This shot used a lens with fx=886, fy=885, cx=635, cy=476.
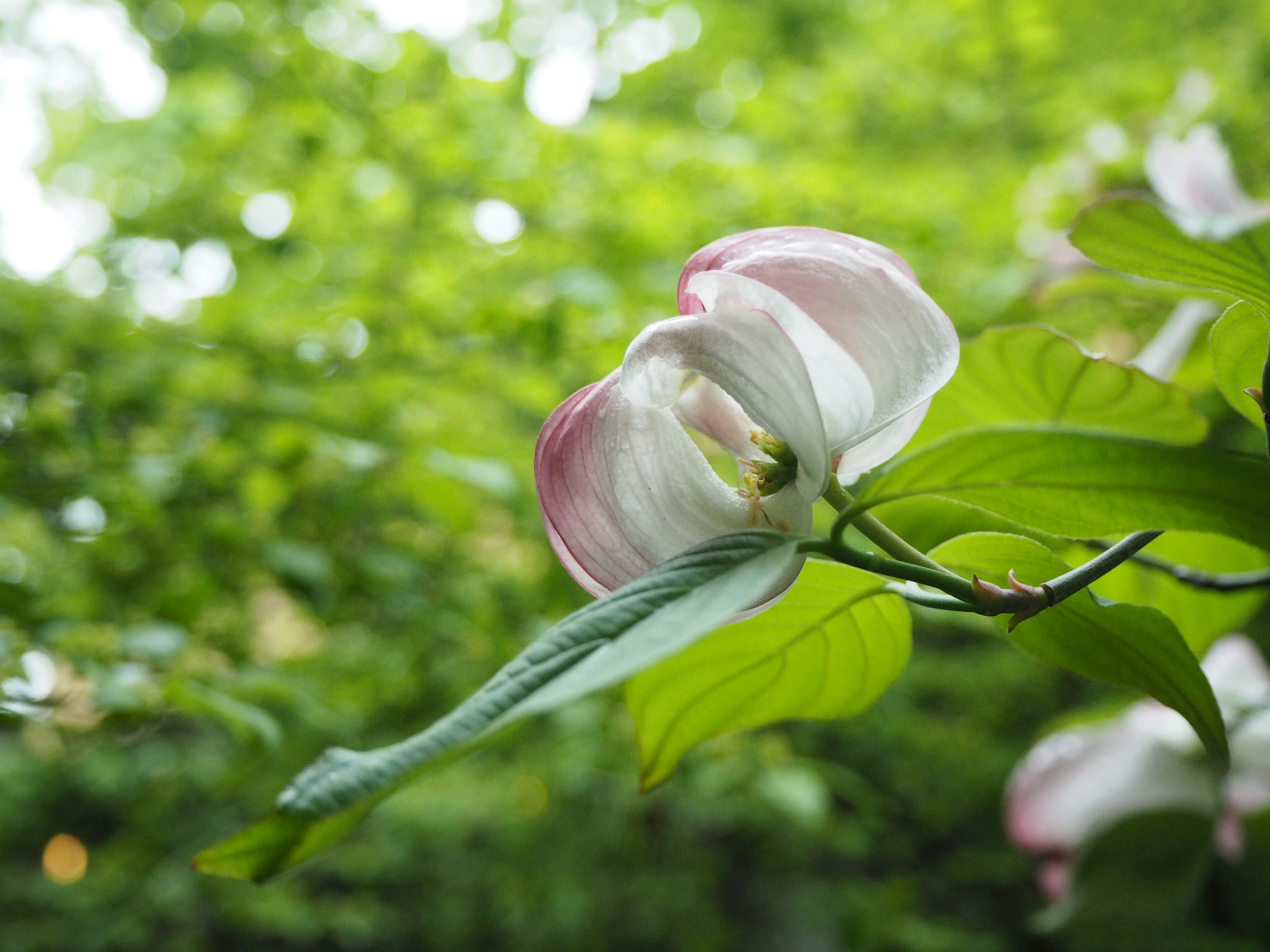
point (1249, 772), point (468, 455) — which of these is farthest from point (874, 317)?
point (468, 455)

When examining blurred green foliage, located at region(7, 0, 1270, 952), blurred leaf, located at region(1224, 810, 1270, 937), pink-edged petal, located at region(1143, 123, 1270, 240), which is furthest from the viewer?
blurred leaf, located at region(1224, 810, 1270, 937)

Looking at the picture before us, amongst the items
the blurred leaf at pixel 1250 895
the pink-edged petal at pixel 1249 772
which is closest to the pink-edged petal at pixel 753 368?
the pink-edged petal at pixel 1249 772

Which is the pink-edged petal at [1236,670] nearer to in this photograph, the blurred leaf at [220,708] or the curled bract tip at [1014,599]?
the curled bract tip at [1014,599]

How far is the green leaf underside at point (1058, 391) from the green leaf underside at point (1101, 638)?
62 millimetres

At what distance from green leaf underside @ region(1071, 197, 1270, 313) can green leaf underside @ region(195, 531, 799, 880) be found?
98mm

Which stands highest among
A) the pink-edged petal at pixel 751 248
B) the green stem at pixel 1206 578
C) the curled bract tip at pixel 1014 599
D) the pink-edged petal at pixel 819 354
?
the pink-edged petal at pixel 751 248

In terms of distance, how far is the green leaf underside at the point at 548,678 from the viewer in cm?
15

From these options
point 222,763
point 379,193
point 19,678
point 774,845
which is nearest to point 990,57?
point 379,193

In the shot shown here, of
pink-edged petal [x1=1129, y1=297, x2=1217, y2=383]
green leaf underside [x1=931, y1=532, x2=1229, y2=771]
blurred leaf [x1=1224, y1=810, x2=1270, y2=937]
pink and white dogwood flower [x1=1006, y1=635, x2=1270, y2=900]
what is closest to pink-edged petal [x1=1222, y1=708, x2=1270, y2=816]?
pink and white dogwood flower [x1=1006, y1=635, x2=1270, y2=900]

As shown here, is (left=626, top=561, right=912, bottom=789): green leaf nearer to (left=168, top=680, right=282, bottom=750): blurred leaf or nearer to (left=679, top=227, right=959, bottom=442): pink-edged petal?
(left=679, top=227, right=959, bottom=442): pink-edged petal

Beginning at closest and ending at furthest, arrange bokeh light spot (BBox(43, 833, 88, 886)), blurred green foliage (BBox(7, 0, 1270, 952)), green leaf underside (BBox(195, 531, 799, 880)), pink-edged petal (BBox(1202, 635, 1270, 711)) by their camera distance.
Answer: green leaf underside (BBox(195, 531, 799, 880)) → pink-edged petal (BBox(1202, 635, 1270, 711)) → blurred green foliage (BBox(7, 0, 1270, 952)) → bokeh light spot (BBox(43, 833, 88, 886))

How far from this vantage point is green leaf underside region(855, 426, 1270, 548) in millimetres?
186

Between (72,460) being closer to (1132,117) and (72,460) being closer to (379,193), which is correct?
(379,193)

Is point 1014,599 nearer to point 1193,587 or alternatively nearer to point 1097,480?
point 1097,480
